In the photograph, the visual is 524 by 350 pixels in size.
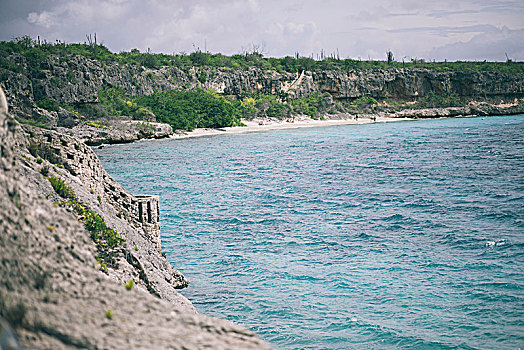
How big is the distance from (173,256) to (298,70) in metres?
93.6

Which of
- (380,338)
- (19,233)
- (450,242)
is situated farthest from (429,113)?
(19,233)

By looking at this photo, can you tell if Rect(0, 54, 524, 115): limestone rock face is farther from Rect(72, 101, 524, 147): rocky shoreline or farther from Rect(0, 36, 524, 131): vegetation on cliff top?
Rect(72, 101, 524, 147): rocky shoreline

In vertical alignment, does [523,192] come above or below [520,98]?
below

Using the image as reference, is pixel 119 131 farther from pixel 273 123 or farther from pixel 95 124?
pixel 273 123

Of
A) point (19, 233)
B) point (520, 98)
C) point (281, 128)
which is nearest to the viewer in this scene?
point (19, 233)

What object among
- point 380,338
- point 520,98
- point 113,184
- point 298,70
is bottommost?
point 380,338

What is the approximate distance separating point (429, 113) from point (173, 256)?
94.2 m

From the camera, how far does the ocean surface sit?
9.81 metres

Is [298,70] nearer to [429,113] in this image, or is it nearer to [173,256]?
[429,113]

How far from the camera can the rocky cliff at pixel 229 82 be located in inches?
2158

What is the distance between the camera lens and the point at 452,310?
10422mm

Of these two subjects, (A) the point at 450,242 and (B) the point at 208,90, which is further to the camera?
(B) the point at 208,90

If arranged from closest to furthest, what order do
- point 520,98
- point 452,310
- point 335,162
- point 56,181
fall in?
point 56,181, point 452,310, point 335,162, point 520,98

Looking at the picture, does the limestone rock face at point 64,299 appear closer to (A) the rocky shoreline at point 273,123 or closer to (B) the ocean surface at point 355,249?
(B) the ocean surface at point 355,249
